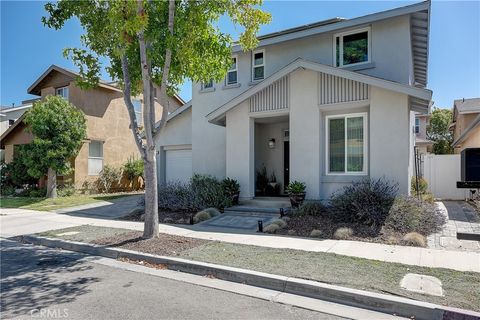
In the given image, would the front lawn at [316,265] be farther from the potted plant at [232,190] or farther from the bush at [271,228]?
the potted plant at [232,190]

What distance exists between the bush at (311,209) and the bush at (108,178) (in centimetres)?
1550

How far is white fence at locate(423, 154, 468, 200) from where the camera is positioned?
54.2 feet

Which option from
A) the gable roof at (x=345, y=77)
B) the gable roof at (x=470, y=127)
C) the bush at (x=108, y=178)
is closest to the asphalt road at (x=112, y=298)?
the gable roof at (x=345, y=77)

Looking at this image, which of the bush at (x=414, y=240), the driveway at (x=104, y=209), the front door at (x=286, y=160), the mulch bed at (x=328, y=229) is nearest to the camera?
the bush at (x=414, y=240)

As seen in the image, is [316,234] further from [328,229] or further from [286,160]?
[286,160]

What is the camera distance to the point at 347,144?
38.4ft

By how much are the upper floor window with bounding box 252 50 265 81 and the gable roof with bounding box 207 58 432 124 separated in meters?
2.79

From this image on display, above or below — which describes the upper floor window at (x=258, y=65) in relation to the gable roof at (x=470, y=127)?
above

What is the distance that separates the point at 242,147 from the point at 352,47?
5922 millimetres

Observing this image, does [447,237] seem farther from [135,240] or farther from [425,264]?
[135,240]

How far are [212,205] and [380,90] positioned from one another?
23.3 ft

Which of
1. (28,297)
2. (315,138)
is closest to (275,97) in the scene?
(315,138)

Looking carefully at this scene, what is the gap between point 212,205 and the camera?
1275 cm

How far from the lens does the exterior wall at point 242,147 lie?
1321 cm
